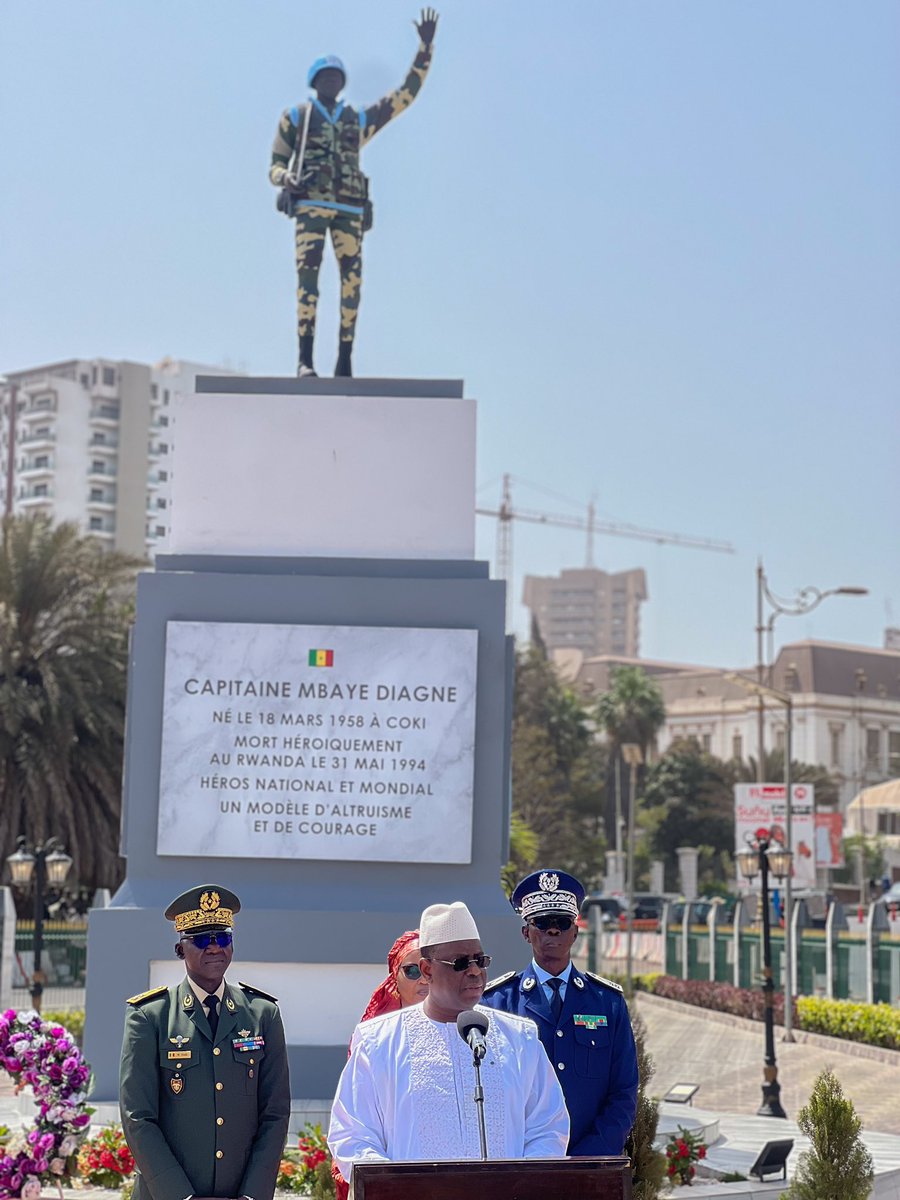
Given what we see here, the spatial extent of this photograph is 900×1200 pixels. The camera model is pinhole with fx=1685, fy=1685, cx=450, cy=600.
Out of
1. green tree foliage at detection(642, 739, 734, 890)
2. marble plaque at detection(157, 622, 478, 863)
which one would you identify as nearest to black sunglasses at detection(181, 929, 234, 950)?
marble plaque at detection(157, 622, 478, 863)

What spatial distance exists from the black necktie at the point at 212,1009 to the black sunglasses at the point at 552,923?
1154 millimetres

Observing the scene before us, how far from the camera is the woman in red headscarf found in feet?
20.8

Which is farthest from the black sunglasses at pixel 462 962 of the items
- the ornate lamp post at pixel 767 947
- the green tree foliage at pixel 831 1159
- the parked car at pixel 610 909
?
the parked car at pixel 610 909

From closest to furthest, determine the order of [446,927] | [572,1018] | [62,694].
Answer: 1. [446,927]
2. [572,1018]
3. [62,694]

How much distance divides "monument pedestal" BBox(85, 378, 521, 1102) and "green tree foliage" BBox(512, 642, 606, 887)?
40681mm

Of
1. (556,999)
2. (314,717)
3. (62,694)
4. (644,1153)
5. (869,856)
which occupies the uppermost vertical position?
Answer: (62,694)

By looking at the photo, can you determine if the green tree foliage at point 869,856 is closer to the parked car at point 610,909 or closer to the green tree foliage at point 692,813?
the green tree foliage at point 692,813

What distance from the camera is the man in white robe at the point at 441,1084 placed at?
460 centimetres

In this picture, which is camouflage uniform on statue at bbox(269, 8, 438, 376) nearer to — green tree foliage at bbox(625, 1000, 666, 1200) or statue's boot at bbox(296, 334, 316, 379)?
statue's boot at bbox(296, 334, 316, 379)

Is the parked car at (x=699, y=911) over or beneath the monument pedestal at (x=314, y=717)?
beneath

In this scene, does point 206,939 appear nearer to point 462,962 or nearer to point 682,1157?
point 462,962

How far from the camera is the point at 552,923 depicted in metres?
5.99

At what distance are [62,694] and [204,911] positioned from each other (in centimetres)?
3065

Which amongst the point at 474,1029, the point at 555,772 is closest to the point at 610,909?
the point at 555,772
